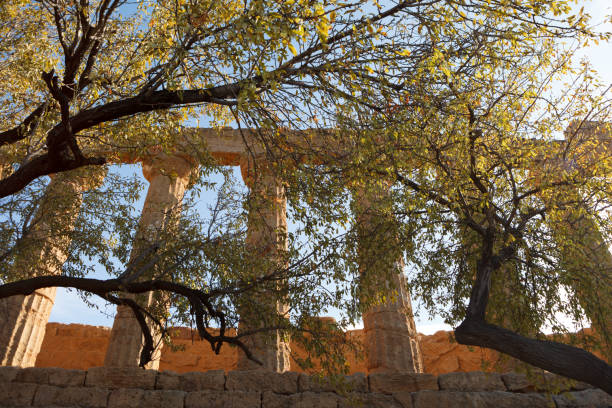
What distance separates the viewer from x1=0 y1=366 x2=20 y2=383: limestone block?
28.5ft

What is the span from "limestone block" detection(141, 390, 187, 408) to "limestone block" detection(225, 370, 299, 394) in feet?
2.94

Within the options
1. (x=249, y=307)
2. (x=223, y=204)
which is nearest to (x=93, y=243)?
(x=223, y=204)

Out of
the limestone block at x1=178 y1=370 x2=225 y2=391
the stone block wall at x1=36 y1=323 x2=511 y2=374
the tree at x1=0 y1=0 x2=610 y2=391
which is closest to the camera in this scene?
the tree at x1=0 y1=0 x2=610 y2=391

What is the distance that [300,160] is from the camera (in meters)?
7.24

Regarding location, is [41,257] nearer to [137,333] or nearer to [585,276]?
[137,333]

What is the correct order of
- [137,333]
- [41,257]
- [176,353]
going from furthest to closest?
1. [176,353]
2. [137,333]
3. [41,257]

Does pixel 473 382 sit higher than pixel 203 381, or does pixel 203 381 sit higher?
pixel 203 381

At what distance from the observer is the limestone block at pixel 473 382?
8.76m

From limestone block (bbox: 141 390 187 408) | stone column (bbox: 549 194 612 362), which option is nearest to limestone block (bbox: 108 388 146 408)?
limestone block (bbox: 141 390 187 408)

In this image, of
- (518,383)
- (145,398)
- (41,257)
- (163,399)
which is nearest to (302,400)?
(163,399)

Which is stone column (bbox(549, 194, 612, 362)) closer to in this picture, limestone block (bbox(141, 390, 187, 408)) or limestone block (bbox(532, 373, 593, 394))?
limestone block (bbox(532, 373, 593, 394))

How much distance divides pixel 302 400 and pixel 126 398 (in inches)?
131

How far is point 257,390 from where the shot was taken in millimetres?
8750

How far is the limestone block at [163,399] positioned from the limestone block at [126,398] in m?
0.10
